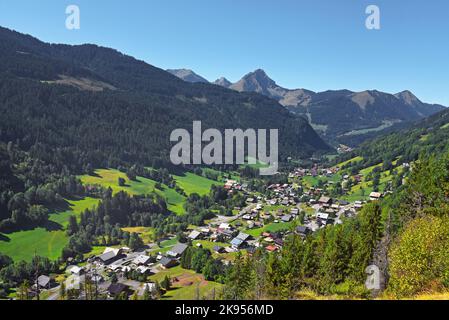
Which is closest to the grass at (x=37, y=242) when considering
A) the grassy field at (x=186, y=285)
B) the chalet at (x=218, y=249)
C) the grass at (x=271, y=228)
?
the grassy field at (x=186, y=285)

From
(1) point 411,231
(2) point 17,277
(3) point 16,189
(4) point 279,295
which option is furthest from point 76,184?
(1) point 411,231

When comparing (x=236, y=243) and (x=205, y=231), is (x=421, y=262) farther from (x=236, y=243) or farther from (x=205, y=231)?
(x=205, y=231)

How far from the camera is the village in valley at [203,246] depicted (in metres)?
78.5

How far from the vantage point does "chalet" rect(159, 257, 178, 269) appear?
9552 centimetres

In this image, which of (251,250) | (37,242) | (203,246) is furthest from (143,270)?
(37,242)

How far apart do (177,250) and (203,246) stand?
10.6 meters

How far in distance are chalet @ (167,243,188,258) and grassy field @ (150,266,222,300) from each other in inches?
329

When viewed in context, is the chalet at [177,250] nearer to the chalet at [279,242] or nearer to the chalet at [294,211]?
the chalet at [279,242]

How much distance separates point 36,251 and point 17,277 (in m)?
19.2

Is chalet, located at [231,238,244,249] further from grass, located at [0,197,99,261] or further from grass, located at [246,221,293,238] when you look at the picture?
grass, located at [0,197,99,261]

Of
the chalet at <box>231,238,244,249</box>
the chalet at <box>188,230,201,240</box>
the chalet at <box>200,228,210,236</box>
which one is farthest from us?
the chalet at <box>200,228,210,236</box>

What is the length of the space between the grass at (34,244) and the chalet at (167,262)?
3671cm

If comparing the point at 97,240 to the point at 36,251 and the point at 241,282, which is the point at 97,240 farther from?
the point at 241,282

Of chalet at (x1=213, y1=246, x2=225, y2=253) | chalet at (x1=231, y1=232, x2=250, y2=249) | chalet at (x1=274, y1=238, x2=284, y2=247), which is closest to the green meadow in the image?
chalet at (x1=213, y1=246, x2=225, y2=253)
